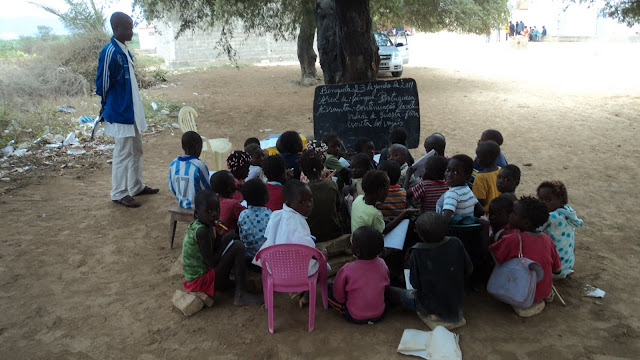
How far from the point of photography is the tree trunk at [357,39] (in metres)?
5.88

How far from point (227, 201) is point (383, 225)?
1.32 metres

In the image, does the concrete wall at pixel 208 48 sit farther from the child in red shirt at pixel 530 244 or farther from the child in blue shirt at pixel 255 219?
the child in red shirt at pixel 530 244

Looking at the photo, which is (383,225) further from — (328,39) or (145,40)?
(145,40)

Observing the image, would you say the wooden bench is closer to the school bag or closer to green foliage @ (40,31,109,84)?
the school bag

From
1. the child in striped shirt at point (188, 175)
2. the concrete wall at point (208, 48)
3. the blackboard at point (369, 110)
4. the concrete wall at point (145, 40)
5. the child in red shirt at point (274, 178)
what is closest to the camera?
the child in red shirt at point (274, 178)

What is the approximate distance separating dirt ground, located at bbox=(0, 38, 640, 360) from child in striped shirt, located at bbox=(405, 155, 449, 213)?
87 centimetres

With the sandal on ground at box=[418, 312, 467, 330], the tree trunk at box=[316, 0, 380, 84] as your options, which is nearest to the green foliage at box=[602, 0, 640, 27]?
the tree trunk at box=[316, 0, 380, 84]

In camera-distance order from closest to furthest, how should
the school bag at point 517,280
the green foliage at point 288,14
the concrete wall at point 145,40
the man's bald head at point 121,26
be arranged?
the school bag at point 517,280 → the man's bald head at point 121,26 → the green foliage at point 288,14 → the concrete wall at point 145,40

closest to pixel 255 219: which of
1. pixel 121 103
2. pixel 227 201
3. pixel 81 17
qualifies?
pixel 227 201

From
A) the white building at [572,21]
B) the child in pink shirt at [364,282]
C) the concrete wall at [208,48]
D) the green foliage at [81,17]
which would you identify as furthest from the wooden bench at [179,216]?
the white building at [572,21]

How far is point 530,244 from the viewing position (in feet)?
10.4

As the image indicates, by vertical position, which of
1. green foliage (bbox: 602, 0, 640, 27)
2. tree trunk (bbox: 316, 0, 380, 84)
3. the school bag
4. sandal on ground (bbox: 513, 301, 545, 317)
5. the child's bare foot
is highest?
green foliage (bbox: 602, 0, 640, 27)

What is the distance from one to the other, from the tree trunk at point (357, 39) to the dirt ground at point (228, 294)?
211 centimetres

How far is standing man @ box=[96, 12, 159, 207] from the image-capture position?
17.0ft
